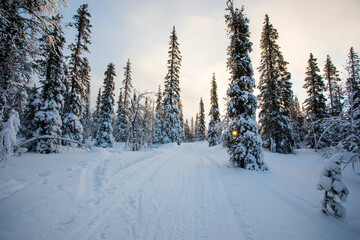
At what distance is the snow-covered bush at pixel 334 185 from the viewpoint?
3.28 metres

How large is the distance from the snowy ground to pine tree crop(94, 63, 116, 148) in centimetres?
1604

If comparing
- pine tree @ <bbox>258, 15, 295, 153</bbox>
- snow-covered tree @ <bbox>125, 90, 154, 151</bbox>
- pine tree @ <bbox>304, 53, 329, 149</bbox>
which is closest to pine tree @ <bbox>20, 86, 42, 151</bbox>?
snow-covered tree @ <bbox>125, 90, 154, 151</bbox>

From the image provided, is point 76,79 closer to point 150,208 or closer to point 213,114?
point 150,208

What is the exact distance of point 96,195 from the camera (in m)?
4.34

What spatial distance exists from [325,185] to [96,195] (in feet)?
20.5

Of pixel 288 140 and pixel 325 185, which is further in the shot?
pixel 288 140

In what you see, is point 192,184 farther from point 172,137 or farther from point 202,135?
point 202,135

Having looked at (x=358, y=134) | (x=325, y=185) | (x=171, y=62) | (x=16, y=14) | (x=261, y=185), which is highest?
(x=171, y=62)

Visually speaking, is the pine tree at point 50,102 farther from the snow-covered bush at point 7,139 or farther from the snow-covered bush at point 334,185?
the snow-covered bush at point 334,185

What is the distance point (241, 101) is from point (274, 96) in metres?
9.72

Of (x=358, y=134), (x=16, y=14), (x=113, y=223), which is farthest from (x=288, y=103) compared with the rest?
(x=16, y=14)

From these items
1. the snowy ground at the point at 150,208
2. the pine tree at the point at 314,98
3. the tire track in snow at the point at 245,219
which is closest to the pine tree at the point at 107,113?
the snowy ground at the point at 150,208

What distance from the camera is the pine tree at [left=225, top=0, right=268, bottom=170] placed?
872 centimetres

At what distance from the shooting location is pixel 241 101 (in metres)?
9.68
